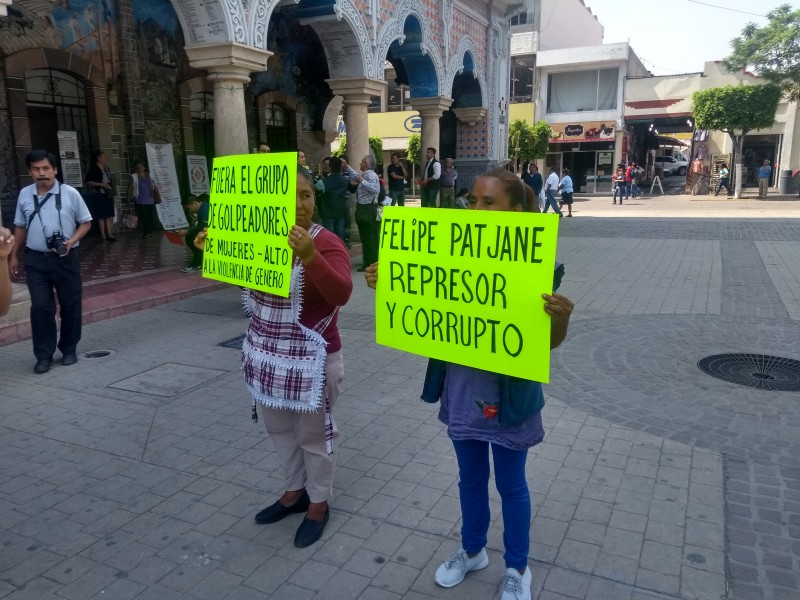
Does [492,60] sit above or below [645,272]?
above

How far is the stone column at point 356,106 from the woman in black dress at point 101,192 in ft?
15.6

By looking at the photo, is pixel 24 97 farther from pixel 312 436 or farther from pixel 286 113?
pixel 312 436

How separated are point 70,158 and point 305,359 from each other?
11802 mm

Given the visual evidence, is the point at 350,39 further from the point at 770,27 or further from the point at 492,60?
the point at 770,27

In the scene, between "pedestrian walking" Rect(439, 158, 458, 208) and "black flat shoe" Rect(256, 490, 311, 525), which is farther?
"pedestrian walking" Rect(439, 158, 458, 208)

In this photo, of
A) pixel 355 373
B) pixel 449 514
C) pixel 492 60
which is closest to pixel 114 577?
pixel 449 514

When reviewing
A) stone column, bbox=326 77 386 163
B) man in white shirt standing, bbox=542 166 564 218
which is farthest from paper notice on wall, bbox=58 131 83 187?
man in white shirt standing, bbox=542 166 564 218

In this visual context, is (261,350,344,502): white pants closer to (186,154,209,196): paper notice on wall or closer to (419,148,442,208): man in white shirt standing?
(186,154,209,196): paper notice on wall

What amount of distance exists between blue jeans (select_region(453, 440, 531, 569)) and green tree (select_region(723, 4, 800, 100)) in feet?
97.5

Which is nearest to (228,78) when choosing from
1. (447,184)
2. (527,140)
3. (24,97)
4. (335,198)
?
(335,198)

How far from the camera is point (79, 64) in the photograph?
39.8ft

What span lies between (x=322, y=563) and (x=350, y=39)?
1107 cm

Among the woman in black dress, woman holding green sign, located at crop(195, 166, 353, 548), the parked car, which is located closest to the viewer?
woman holding green sign, located at crop(195, 166, 353, 548)

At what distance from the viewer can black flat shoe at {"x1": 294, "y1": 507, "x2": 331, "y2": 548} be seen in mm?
3006
